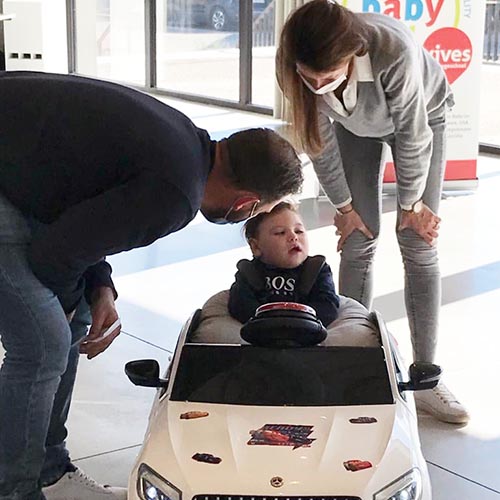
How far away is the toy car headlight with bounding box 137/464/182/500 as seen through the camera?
212 cm

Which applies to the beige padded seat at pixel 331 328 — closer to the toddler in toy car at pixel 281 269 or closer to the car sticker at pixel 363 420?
the toddler in toy car at pixel 281 269

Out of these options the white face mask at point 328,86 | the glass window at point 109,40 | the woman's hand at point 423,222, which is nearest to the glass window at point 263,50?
the glass window at point 109,40

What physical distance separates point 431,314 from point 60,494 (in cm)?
133

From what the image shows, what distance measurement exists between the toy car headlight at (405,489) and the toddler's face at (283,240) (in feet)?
2.94

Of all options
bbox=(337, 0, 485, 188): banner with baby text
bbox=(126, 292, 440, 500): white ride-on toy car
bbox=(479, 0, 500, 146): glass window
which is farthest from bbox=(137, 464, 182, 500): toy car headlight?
bbox=(479, 0, 500, 146): glass window

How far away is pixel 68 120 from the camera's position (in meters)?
2.13

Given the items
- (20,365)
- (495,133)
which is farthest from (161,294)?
(495,133)

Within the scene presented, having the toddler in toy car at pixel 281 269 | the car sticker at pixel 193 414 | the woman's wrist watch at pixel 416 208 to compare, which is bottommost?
the car sticker at pixel 193 414

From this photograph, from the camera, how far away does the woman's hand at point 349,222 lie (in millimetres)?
3262

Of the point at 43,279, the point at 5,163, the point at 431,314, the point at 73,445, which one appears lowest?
the point at 73,445

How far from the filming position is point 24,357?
2.32 metres

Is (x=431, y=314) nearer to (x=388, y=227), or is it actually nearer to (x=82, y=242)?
(x=82, y=242)

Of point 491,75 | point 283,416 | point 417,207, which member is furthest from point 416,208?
point 491,75

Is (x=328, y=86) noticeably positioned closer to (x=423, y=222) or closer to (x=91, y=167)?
(x=423, y=222)
